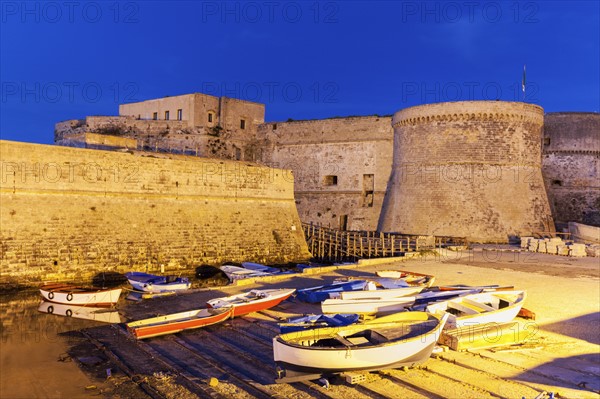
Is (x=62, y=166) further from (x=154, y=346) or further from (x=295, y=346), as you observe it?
(x=295, y=346)

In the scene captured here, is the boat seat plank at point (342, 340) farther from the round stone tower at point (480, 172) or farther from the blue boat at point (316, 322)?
the round stone tower at point (480, 172)

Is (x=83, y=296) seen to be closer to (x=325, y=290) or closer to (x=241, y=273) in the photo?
(x=241, y=273)

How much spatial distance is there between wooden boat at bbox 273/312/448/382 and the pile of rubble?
52.6 ft

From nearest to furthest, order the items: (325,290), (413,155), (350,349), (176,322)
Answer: (350,349) → (176,322) → (325,290) → (413,155)

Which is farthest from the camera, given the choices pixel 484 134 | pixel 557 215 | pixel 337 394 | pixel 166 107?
pixel 166 107

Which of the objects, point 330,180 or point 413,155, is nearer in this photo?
point 413,155

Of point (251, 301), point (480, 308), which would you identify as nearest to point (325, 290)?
point (251, 301)

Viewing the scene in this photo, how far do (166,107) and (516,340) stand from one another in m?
30.2

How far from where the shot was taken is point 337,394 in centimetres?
698

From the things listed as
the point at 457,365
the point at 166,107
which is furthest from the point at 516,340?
the point at 166,107

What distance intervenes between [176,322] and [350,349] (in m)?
4.53

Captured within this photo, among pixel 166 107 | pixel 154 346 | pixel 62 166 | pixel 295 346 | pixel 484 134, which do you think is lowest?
pixel 154 346

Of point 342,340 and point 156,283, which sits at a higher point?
point 342,340

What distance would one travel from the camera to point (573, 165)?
28.7 metres
